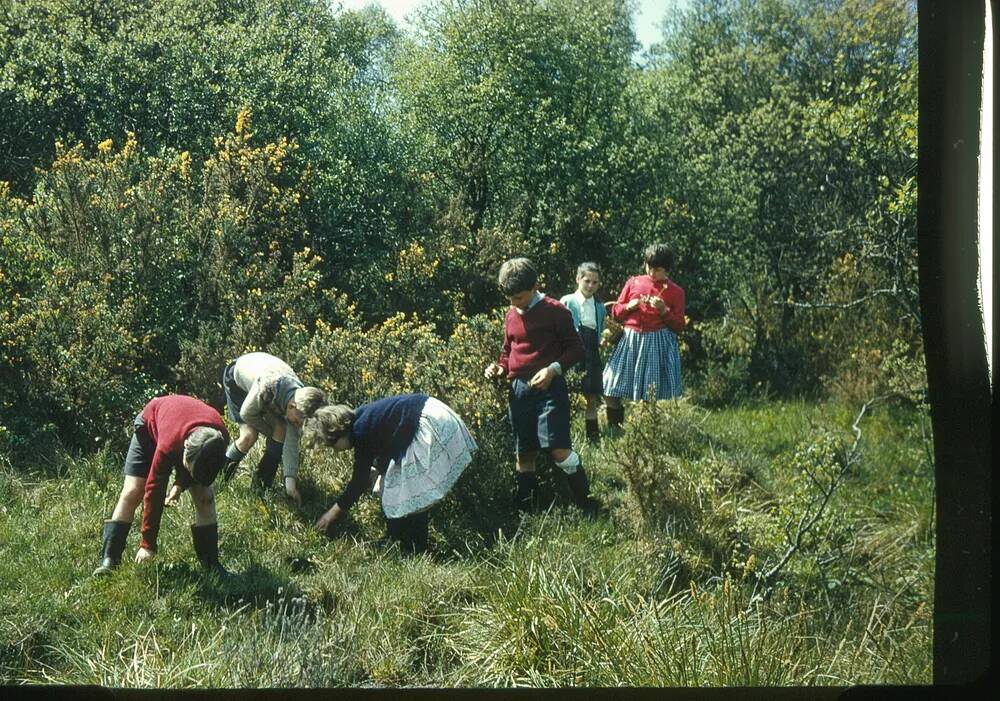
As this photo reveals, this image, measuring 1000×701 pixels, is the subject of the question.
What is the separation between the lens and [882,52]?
3588 mm

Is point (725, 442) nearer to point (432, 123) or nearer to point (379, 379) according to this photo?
point (379, 379)

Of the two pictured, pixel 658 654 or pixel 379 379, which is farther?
pixel 379 379

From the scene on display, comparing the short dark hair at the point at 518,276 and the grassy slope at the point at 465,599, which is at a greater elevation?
the short dark hair at the point at 518,276

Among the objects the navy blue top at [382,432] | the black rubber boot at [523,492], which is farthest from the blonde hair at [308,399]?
the black rubber boot at [523,492]

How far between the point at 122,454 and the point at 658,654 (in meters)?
2.00

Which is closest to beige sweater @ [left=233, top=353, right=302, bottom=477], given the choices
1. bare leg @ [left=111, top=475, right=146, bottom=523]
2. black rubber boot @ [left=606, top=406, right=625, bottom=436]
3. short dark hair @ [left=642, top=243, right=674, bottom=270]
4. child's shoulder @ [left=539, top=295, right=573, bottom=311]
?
bare leg @ [left=111, top=475, right=146, bottom=523]

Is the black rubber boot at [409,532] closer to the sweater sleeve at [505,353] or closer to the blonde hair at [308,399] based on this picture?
the blonde hair at [308,399]

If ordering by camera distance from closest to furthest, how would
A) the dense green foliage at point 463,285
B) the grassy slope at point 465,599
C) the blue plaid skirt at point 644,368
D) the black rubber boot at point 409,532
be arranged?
the grassy slope at point 465,599, the dense green foliage at point 463,285, the black rubber boot at point 409,532, the blue plaid skirt at point 644,368

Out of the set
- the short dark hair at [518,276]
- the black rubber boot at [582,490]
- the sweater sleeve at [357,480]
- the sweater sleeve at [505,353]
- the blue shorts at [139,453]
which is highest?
the short dark hair at [518,276]

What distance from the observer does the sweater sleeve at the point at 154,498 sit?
3605 millimetres

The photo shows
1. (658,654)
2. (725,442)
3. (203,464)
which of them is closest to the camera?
(658,654)

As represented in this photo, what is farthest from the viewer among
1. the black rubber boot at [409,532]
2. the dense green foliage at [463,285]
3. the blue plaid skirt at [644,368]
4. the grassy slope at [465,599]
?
the blue plaid skirt at [644,368]

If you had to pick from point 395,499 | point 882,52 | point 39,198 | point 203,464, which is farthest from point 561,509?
point 39,198

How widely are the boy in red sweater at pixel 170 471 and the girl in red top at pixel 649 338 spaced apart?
4.71 feet
